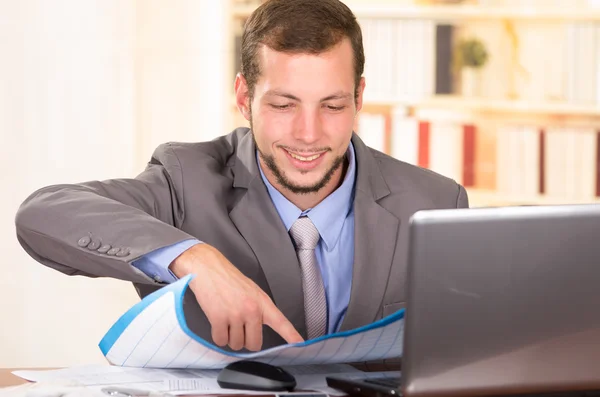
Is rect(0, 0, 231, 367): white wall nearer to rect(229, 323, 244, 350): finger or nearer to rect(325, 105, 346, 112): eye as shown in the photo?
rect(325, 105, 346, 112): eye

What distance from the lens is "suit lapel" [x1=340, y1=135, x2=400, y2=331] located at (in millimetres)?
1567

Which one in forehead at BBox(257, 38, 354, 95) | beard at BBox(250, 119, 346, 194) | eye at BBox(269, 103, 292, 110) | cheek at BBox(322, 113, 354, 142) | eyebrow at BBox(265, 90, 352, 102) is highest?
forehead at BBox(257, 38, 354, 95)

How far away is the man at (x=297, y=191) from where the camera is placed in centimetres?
153

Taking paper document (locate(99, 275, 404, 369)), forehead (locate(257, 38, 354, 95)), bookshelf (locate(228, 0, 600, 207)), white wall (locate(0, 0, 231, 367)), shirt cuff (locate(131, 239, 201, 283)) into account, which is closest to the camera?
paper document (locate(99, 275, 404, 369))

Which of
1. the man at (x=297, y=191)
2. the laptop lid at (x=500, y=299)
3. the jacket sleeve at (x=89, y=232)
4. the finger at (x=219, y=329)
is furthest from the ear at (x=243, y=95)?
the laptop lid at (x=500, y=299)

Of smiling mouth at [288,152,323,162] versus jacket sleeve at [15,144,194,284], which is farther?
smiling mouth at [288,152,323,162]

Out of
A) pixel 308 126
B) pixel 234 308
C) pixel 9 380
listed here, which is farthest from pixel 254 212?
pixel 9 380

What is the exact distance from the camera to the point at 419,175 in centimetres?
177

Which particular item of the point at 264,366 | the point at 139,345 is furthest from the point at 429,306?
the point at 139,345

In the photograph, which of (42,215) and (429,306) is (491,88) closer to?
(42,215)

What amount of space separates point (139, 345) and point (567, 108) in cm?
265

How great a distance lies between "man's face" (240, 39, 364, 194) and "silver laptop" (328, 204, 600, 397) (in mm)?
674

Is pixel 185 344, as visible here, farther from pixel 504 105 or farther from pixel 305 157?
pixel 504 105

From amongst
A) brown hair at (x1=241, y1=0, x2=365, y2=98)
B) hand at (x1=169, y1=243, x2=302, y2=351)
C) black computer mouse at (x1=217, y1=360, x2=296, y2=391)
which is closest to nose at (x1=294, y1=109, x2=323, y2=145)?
brown hair at (x1=241, y1=0, x2=365, y2=98)
